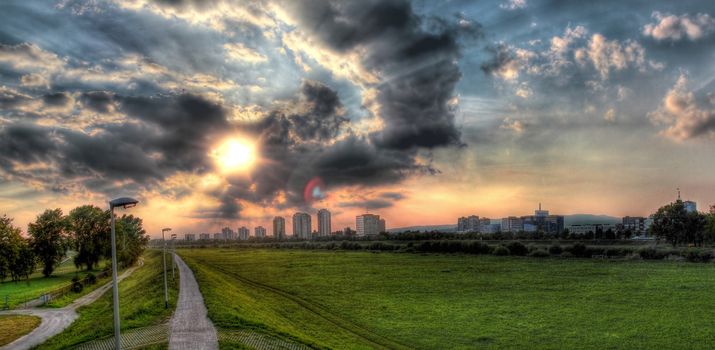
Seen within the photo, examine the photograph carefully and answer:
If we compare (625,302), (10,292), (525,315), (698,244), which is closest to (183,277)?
(10,292)

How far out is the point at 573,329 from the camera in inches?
1441

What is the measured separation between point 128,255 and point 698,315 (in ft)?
356

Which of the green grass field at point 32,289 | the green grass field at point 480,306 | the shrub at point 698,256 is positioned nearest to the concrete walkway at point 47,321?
the green grass field at point 32,289

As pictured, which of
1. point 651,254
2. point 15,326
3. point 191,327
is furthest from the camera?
point 651,254

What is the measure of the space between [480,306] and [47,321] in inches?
1715

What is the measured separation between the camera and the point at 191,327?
27672 mm

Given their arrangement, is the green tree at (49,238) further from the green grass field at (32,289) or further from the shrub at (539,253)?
the shrub at (539,253)

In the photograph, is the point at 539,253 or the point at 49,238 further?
the point at 539,253

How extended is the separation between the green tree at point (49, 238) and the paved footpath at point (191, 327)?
62.2 meters

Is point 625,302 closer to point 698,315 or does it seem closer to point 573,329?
point 698,315

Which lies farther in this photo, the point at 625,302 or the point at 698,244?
the point at 698,244

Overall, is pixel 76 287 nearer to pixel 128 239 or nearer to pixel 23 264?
pixel 23 264

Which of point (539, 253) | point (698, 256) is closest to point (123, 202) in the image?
point (539, 253)

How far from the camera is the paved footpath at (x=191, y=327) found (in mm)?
23773
